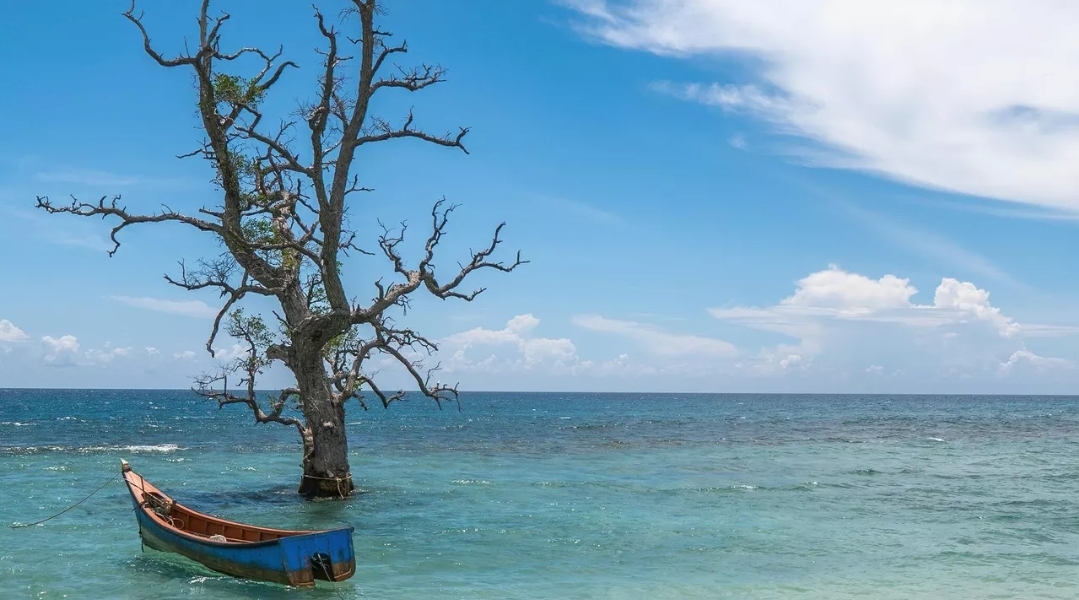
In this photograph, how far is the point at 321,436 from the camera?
23078 millimetres

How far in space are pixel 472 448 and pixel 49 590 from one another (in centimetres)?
3439

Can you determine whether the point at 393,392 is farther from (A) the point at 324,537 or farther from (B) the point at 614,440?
(B) the point at 614,440

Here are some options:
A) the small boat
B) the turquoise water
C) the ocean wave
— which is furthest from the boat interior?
the ocean wave

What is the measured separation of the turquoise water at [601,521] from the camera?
15648 mm

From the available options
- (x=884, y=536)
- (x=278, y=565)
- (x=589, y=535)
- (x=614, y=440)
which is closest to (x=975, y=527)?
(x=884, y=536)

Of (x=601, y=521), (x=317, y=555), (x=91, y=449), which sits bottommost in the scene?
(x=601, y=521)

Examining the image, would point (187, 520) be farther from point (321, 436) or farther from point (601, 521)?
point (601, 521)

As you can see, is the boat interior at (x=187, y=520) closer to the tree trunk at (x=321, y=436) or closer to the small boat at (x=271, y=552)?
the small boat at (x=271, y=552)

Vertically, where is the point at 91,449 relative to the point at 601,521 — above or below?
above

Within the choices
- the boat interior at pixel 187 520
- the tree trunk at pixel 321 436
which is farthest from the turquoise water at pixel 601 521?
the boat interior at pixel 187 520

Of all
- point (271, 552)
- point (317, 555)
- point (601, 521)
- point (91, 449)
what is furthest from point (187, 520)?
point (91, 449)

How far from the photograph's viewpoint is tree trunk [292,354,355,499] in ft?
74.3

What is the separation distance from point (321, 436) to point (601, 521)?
25.7 ft

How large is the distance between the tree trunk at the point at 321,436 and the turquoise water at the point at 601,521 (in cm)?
64
